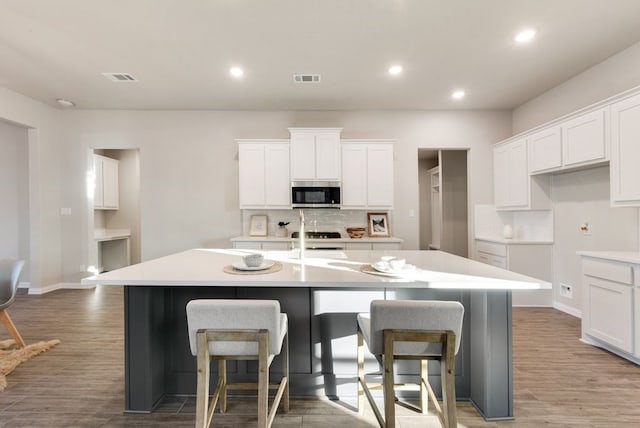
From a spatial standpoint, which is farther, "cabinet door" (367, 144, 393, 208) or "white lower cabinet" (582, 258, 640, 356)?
"cabinet door" (367, 144, 393, 208)

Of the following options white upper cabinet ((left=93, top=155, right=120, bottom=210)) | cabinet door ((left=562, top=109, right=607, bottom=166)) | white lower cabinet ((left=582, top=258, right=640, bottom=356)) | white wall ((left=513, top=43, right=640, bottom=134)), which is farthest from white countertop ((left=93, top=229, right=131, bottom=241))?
white wall ((left=513, top=43, right=640, bottom=134))

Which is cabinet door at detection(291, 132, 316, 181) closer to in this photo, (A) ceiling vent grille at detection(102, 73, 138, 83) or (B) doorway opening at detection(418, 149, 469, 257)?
(A) ceiling vent grille at detection(102, 73, 138, 83)

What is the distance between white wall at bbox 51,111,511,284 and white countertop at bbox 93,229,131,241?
108 cm

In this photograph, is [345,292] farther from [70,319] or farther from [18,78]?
[18,78]

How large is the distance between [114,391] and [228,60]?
316 centimetres

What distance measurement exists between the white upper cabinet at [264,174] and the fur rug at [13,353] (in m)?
2.62

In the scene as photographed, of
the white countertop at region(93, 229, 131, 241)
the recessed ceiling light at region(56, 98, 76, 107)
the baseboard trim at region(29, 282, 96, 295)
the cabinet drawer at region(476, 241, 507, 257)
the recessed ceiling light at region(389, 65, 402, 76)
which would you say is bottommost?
the baseboard trim at region(29, 282, 96, 295)

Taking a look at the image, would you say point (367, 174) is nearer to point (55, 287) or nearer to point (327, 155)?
point (327, 155)

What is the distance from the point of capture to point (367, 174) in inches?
176

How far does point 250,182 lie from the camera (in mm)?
4480

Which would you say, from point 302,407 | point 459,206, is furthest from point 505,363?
point 459,206

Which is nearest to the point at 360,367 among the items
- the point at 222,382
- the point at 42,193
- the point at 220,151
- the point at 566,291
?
the point at 222,382

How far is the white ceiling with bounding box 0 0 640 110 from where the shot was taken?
245 cm

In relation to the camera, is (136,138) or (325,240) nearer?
Result: (325,240)
